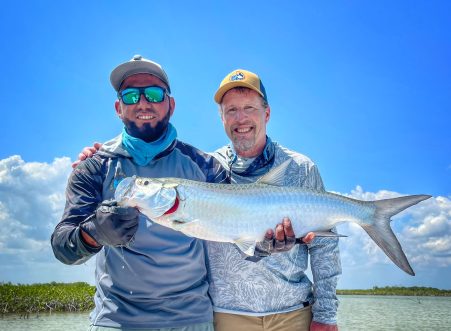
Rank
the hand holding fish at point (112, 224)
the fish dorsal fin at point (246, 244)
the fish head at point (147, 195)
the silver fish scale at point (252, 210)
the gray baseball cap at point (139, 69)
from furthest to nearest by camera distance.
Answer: the gray baseball cap at point (139, 69), the fish dorsal fin at point (246, 244), the silver fish scale at point (252, 210), the fish head at point (147, 195), the hand holding fish at point (112, 224)

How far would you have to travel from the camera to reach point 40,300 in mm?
36344

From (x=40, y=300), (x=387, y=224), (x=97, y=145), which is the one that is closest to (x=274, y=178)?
(x=387, y=224)

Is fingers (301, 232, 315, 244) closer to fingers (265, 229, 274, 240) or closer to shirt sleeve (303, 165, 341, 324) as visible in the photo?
fingers (265, 229, 274, 240)

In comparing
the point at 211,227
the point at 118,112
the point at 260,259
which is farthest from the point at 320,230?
the point at 118,112

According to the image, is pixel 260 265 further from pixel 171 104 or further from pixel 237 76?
pixel 237 76

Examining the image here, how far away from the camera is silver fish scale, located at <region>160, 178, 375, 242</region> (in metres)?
3.92

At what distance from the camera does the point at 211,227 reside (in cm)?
396

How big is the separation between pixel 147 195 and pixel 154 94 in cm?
135

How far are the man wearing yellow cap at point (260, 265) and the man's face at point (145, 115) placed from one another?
0.97 metres

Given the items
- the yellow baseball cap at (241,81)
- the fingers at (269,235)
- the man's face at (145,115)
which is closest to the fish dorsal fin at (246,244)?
the fingers at (269,235)

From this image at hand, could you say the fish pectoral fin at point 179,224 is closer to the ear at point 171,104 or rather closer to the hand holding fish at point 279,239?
the hand holding fish at point 279,239

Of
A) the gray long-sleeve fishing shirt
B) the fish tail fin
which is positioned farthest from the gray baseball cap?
the fish tail fin

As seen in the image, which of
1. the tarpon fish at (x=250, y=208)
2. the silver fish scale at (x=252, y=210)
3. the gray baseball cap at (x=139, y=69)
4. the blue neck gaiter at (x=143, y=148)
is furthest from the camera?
the gray baseball cap at (x=139, y=69)

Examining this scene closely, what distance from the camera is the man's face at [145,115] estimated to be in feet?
14.6
